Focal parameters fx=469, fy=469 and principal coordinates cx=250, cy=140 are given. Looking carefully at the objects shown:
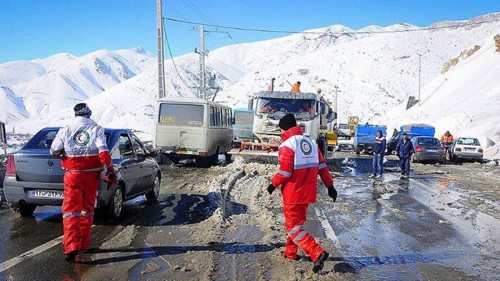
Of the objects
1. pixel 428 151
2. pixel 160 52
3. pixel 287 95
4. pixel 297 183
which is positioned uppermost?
pixel 160 52

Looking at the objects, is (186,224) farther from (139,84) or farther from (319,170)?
(139,84)

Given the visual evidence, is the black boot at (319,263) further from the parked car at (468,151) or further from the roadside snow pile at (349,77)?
the roadside snow pile at (349,77)

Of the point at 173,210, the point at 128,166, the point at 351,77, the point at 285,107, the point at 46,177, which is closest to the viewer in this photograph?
the point at 46,177

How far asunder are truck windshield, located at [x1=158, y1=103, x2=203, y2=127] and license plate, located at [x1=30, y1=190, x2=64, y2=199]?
1074 cm

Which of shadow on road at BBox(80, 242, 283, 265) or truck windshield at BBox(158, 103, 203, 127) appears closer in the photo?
shadow on road at BBox(80, 242, 283, 265)

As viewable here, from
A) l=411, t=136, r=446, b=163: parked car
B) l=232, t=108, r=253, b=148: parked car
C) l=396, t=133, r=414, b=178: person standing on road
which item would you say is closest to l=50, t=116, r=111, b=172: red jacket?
l=396, t=133, r=414, b=178: person standing on road

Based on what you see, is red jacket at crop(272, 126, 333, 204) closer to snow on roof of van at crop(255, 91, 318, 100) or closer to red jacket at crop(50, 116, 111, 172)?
red jacket at crop(50, 116, 111, 172)

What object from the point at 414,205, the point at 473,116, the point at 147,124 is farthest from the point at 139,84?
the point at 414,205

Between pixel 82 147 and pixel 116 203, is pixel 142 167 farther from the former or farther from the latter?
pixel 82 147

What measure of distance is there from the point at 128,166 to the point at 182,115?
32.1 ft

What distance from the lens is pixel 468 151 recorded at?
2511 cm

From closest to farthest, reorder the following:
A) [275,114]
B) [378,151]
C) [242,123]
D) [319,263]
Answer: [319,263], [378,151], [275,114], [242,123]

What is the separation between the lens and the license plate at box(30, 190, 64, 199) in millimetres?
7215

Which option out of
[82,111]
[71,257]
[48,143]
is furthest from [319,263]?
[48,143]
